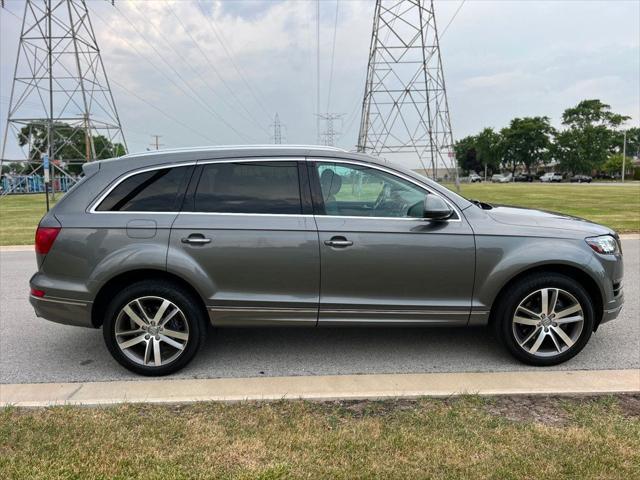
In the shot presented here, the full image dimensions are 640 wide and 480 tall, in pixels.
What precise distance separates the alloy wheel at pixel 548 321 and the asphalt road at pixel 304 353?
0.67 ft

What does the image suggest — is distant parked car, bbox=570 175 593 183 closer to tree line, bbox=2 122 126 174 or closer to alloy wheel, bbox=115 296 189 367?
tree line, bbox=2 122 126 174

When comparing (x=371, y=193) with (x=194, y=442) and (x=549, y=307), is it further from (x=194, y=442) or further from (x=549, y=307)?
(x=194, y=442)

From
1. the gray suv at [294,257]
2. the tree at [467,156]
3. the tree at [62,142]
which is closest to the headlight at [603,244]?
the gray suv at [294,257]

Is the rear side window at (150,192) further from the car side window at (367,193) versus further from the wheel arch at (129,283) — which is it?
the car side window at (367,193)

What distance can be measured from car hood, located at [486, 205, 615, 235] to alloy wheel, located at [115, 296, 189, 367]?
2641 mm

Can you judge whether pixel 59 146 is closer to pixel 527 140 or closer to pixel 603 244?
pixel 603 244

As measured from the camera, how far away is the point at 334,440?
9.59 ft

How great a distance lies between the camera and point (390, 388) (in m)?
3.72

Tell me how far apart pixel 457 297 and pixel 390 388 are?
895 millimetres

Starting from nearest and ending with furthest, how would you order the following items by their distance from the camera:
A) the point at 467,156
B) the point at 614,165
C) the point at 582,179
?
the point at 582,179 < the point at 614,165 < the point at 467,156

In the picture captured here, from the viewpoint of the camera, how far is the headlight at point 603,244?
4078 mm

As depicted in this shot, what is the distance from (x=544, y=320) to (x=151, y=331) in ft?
10.2

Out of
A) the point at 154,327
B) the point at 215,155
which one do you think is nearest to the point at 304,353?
the point at 154,327

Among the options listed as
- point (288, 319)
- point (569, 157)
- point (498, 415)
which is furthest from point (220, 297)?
point (569, 157)
